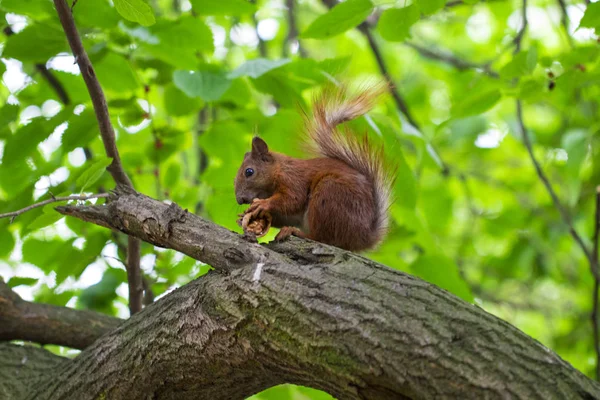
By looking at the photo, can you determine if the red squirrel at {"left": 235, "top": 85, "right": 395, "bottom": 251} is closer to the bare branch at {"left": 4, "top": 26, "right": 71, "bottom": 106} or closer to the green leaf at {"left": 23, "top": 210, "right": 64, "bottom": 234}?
the green leaf at {"left": 23, "top": 210, "right": 64, "bottom": 234}

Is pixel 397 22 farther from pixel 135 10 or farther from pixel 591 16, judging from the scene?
pixel 135 10

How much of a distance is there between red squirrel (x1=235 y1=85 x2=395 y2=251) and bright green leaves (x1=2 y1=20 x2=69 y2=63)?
942mm

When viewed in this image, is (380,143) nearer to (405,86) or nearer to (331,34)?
(331,34)

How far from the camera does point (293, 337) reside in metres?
1.75

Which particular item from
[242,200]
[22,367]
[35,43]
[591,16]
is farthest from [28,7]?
[591,16]

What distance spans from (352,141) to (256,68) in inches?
19.8

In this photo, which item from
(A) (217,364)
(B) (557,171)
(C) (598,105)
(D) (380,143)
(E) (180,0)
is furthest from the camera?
(B) (557,171)

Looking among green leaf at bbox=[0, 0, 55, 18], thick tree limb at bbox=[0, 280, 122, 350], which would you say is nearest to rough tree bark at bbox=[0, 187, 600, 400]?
thick tree limb at bbox=[0, 280, 122, 350]

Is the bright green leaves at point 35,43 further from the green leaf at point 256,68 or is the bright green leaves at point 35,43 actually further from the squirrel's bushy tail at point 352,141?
the squirrel's bushy tail at point 352,141

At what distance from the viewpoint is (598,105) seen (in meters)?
4.90

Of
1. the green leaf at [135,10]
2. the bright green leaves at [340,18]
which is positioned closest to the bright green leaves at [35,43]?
the green leaf at [135,10]

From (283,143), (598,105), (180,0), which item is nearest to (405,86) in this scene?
(598,105)

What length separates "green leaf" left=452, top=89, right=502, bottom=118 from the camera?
2.67 m

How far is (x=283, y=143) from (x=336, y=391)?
5.21ft
